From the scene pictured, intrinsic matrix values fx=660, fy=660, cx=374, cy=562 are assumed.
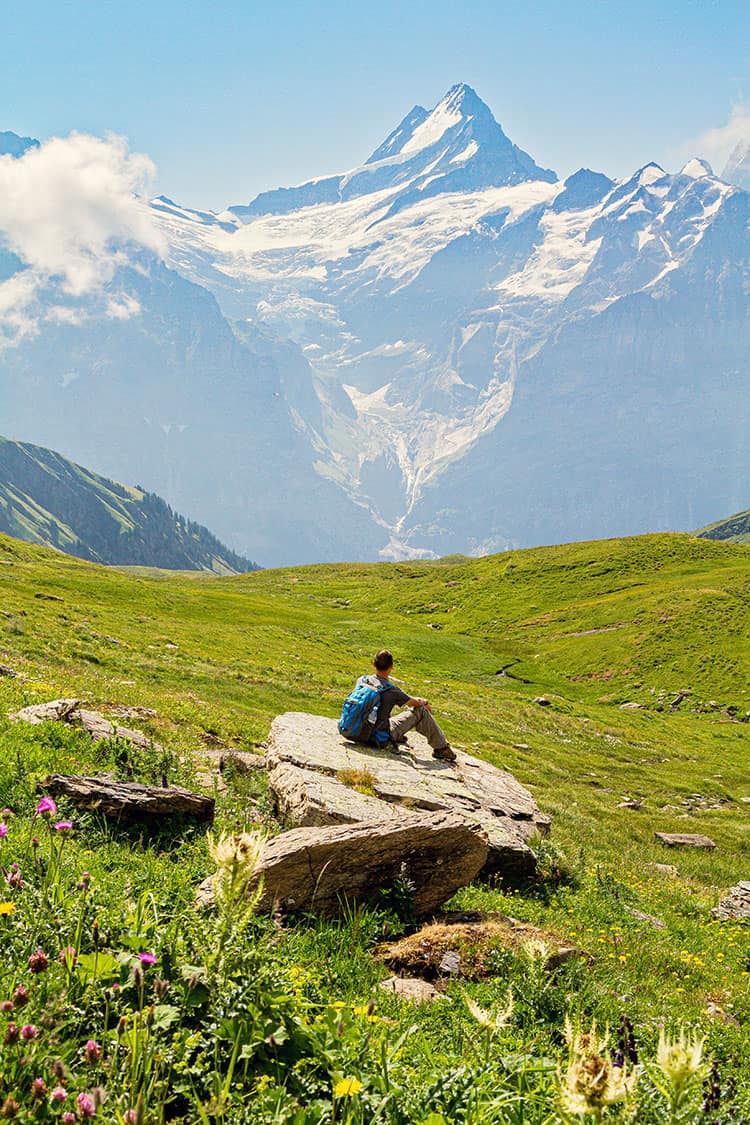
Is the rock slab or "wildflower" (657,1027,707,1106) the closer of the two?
"wildflower" (657,1027,707,1106)

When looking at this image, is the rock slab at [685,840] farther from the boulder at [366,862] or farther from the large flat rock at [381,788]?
the boulder at [366,862]

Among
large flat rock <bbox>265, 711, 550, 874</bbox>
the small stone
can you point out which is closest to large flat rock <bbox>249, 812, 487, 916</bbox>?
large flat rock <bbox>265, 711, 550, 874</bbox>

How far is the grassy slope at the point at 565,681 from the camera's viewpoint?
11766 millimetres

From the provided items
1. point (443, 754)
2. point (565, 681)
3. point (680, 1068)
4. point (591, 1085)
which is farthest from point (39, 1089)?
point (565, 681)

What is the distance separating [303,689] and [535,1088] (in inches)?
1190

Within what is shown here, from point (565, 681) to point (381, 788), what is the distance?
52.0m

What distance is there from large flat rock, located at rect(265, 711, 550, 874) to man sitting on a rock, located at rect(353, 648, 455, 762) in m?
0.35

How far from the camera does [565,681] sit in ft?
199

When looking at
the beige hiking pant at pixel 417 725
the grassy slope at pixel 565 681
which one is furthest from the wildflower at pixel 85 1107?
the beige hiking pant at pixel 417 725

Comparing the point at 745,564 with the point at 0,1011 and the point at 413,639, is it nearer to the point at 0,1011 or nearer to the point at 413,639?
the point at 413,639

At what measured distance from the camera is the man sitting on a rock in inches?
580

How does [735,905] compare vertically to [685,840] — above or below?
above

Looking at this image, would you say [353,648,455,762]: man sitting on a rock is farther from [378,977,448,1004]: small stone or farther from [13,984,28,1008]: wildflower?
[13,984,28,1008]: wildflower

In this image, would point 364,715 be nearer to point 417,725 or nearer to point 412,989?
point 417,725
